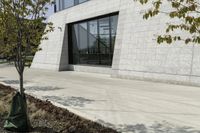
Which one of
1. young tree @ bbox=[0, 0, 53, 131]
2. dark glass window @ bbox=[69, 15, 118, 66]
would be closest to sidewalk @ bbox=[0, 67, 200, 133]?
young tree @ bbox=[0, 0, 53, 131]

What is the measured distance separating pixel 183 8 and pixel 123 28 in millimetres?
16797

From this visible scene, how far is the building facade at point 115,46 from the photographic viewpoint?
1628cm

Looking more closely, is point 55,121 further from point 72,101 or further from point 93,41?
point 93,41

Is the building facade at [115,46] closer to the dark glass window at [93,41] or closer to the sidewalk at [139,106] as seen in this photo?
the dark glass window at [93,41]

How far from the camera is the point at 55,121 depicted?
9125 millimetres

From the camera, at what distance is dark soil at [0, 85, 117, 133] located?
807cm

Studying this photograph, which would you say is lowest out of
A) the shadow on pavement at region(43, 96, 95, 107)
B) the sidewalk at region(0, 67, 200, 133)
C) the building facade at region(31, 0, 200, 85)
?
the shadow on pavement at region(43, 96, 95, 107)

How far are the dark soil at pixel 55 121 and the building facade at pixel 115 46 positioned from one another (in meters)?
2.79

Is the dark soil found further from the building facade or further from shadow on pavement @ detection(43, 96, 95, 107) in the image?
the building facade

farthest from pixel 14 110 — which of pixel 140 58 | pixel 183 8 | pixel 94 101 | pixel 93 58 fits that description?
pixel 93 58

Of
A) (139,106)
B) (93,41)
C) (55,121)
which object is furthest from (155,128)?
(93,41)

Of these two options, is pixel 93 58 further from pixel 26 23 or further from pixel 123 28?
pixel 26 23

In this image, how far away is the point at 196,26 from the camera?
4551 millimetres

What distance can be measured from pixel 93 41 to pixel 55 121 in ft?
59.1
